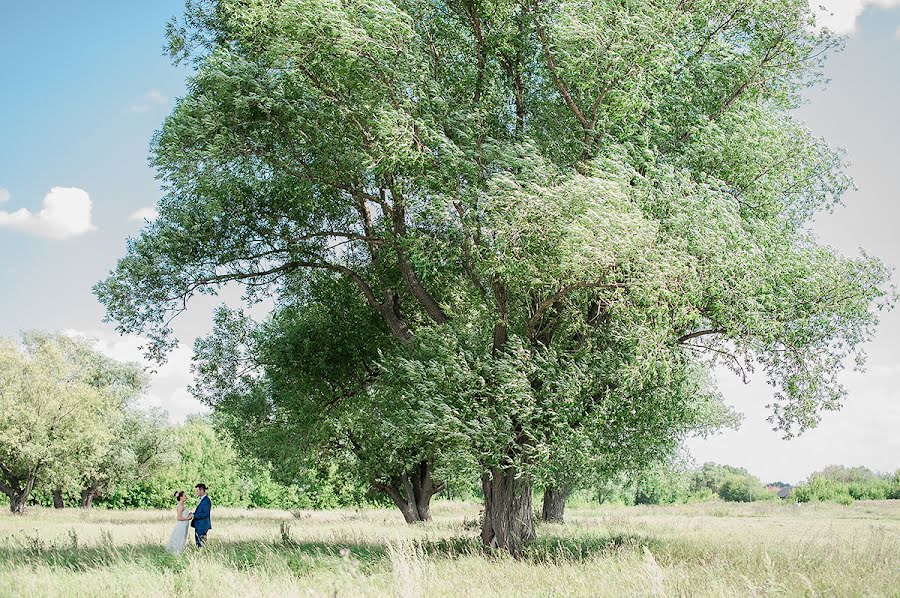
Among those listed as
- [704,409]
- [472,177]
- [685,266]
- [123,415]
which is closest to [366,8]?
[472,177]

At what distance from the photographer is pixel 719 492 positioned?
9131 centimetres

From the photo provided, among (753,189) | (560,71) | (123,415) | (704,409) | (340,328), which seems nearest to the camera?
(560,71)

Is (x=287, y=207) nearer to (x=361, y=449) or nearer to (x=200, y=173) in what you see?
(x=200, y=173)

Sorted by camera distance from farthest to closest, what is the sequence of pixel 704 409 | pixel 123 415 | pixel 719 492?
pixel 719 492 < pixel 123 415 < pixel 704 409

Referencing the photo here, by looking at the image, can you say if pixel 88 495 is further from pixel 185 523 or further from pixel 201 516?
pixel 185 523

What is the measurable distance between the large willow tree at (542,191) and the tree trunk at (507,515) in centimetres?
6

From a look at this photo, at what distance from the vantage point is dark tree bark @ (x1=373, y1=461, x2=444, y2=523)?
30031mm

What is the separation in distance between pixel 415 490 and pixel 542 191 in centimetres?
2059

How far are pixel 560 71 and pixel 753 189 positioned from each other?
5005mm

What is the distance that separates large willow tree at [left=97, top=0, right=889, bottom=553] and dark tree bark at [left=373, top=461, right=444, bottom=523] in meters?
13.7

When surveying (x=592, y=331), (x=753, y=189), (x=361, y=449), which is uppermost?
(x=753, y=189)

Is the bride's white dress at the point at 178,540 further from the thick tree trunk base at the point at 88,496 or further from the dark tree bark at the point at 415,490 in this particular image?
the thick tree trunk base at the point at 88,496

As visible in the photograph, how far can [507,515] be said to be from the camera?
1611 centimetres

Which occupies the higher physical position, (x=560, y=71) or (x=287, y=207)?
(x=560, y=71)
